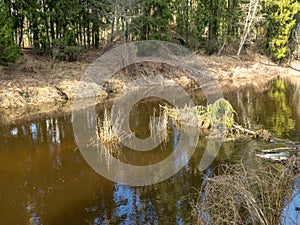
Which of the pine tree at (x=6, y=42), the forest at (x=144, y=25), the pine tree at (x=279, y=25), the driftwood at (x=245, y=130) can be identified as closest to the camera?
the driftwood at (x=245, y=130)

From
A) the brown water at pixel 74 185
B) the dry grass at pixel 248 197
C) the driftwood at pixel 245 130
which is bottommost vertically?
the brown water at pixel 74 185

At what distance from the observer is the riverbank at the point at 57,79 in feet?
50.4

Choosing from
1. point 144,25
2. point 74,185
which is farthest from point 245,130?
point 144,25

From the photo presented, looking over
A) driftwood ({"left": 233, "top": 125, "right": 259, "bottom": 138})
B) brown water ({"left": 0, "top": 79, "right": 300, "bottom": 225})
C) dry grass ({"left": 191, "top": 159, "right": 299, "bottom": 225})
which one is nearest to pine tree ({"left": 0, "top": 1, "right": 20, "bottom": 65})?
brown water ({"left": 0, "top": 79, "right": 300, "bottom": 225})

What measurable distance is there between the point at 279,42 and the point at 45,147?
1037 inches

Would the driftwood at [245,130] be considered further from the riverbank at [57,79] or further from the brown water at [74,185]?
the riverbank at [57,79]

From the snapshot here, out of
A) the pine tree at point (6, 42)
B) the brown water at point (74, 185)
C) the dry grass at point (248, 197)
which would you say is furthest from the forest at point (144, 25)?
the dry grass at point (248, 197)

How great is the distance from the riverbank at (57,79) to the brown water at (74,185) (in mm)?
2794

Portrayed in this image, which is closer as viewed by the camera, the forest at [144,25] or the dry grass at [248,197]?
the dry grass at [248,197]

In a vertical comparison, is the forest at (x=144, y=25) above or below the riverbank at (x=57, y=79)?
above

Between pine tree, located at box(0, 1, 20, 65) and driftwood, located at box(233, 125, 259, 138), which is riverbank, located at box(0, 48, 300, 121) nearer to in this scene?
pine tree, located at box(0, 1, 20, 65)

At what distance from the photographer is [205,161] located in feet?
28.0

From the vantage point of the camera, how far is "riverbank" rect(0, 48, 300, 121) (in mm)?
15359

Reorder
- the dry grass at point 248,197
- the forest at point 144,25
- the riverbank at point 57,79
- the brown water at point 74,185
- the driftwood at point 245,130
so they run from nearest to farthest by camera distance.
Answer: the dry grass at point 248,197 → the brown water at point 74,185 → the driftwood at point 245,130 → the riverbank at point 57,79 → the forest at point 144,25
